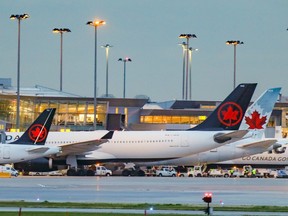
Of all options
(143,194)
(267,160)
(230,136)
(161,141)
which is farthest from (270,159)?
(143,194)

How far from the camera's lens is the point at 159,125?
13875cm

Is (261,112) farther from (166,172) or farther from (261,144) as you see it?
(166,172)

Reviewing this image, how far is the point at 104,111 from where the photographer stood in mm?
131250

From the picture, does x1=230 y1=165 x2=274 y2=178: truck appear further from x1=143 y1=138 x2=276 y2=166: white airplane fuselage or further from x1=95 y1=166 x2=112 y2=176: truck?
x1=95 y1=166 x2=112 y2=176: truck

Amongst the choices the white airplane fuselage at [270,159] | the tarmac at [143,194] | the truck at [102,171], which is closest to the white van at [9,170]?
the truck at [102,171]

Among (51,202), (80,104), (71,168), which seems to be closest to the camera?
(51,202)

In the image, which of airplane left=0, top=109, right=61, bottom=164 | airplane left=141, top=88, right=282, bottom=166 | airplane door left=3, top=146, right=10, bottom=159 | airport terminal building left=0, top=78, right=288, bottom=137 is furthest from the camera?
airport terminal building left=0, top=78, right=288, bottom=137

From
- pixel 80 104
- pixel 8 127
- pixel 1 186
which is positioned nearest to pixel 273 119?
pixel 80 104

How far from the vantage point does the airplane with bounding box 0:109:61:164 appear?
3022 inches

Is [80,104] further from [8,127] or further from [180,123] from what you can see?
[180,123]

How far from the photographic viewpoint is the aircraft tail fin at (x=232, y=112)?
86.5 meters

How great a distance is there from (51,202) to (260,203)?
31.2 ft

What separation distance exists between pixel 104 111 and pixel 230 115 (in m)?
46.5

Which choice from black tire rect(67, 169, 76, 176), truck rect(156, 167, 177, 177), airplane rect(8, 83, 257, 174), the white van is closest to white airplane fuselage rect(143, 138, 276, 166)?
airplane rect(8, 83, 257, 174)
